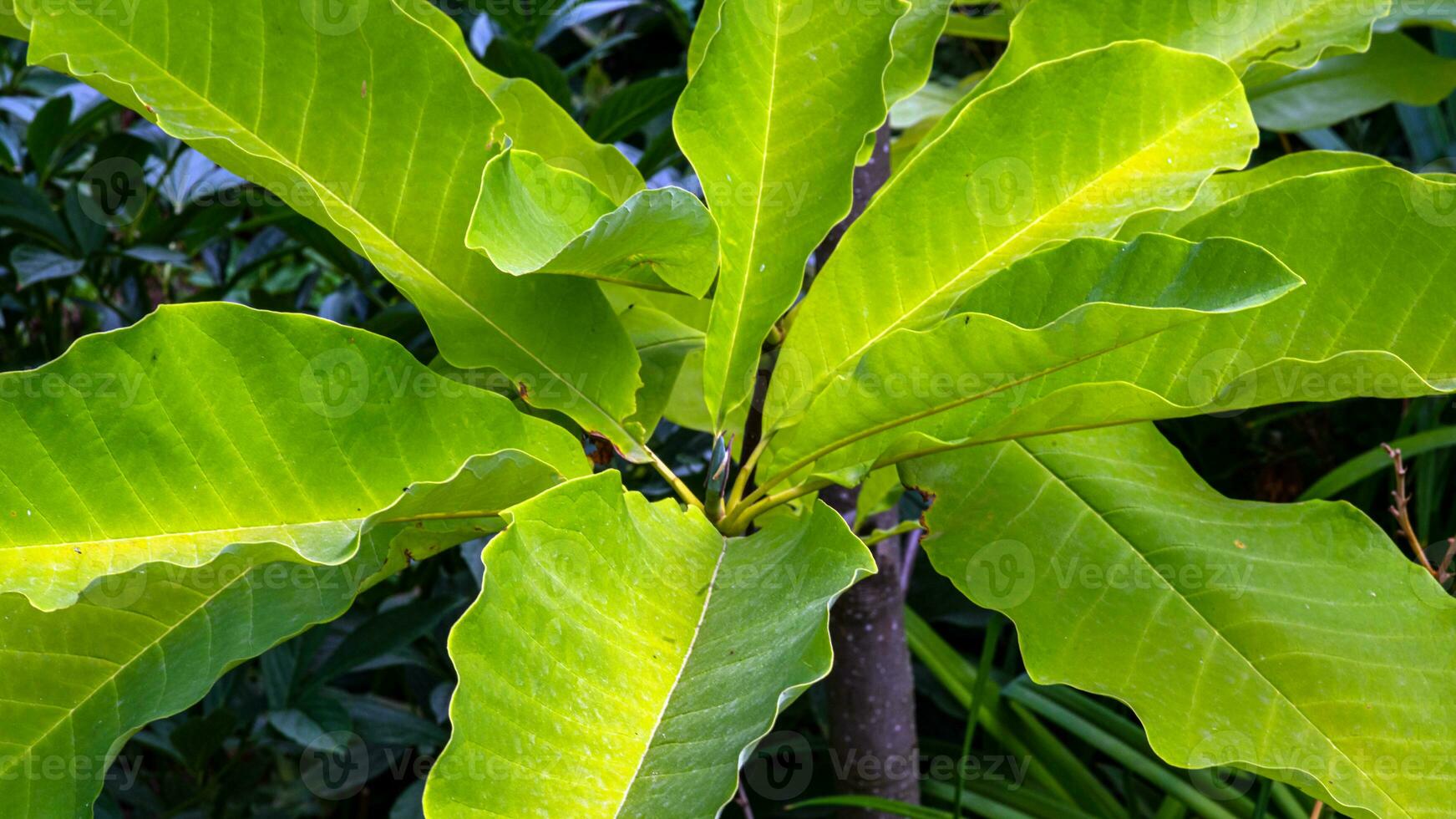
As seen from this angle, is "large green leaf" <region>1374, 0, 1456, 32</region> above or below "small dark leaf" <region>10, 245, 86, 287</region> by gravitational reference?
above

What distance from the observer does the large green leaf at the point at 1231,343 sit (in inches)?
21.4

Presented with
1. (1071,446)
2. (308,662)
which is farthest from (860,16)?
(308,662)

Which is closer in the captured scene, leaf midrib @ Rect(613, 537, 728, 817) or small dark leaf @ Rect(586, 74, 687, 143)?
leaf midrib @ Rect(613, 537, 728, 817)

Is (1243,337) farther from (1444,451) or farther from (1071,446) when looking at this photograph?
(1444,451)

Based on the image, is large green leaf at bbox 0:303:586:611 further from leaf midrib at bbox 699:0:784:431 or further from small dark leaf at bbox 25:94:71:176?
small dark leaf at bbox 25:94:71:176

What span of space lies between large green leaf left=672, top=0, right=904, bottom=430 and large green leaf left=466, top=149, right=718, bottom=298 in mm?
32

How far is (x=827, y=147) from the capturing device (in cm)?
64

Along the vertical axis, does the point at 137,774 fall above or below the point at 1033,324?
below

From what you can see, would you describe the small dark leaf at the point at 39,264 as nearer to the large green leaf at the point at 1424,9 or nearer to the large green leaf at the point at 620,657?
the large green leaf at the point at 620,657

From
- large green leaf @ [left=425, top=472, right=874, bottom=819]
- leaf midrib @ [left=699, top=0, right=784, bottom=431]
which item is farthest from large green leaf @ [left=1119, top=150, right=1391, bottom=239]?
large green leaf @ [left=425, top=472, right=874, bottom=819]

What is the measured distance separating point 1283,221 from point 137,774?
4.78ft

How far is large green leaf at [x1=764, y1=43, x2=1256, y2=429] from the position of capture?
0.65m

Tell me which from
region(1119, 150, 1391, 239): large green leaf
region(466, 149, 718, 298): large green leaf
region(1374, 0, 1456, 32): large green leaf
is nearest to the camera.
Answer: region(466, 149, 718, 298): large green leaf

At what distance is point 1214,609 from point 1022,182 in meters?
0.30
